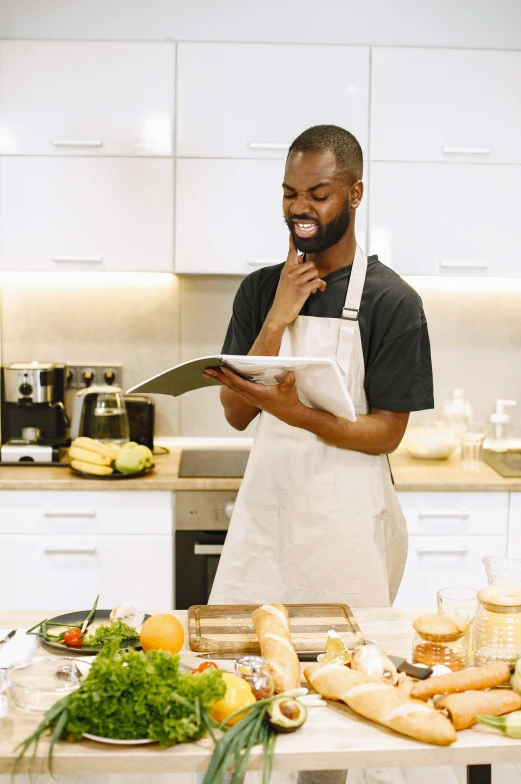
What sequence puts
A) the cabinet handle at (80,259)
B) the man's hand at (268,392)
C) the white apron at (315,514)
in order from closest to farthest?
1. the man's hand at (268,392)
2. the white apron at (315,514)
3. the cabinet handle at (80,259)

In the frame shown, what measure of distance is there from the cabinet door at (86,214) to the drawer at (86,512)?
2.61 feet

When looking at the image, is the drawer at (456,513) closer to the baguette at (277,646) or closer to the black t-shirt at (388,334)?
the black t-shirt at (388,334)

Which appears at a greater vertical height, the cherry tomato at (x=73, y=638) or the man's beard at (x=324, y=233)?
the man's beard at (x=324, y=233)

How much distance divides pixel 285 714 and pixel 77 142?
2336 millimetres

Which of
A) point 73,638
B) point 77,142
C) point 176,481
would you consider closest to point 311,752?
point 73,638

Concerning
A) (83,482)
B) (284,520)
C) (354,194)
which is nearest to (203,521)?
(83,482)

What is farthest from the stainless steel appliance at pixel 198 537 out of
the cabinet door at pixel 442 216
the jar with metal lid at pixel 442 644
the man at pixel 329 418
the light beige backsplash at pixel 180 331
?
the jar with metal lid at pixel 442 644

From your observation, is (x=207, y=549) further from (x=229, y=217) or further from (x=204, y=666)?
(x=204, y=666)

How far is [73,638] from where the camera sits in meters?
1.46

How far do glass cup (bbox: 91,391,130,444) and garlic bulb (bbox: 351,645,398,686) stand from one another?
6.29 ft

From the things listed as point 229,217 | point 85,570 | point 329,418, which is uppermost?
point 229,217

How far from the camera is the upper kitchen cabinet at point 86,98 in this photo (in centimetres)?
301

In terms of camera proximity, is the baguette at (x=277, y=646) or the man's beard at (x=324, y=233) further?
the man's beard at (x=324, y=233)

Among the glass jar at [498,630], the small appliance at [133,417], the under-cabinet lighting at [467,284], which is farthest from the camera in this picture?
the under-cabinet lighting at [467,284]
